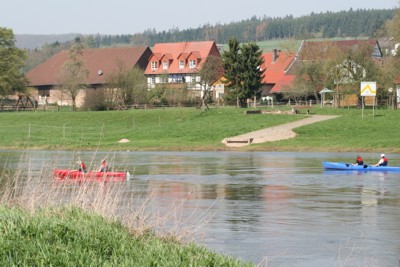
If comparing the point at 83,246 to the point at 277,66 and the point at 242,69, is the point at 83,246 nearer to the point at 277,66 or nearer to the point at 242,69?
the point at 242,69

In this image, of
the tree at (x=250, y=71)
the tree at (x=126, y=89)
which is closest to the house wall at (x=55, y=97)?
the tree at (x=126, y=89)

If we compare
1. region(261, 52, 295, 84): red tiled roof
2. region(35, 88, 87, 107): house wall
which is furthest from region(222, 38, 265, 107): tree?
region(35, 88, 87, 107): house wall

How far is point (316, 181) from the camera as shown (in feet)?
139

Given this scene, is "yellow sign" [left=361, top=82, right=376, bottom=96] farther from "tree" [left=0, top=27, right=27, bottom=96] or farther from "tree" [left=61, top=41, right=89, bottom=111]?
"tree" [left=0, top=27, right=27, bottom=96]

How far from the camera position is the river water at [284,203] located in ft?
74.9

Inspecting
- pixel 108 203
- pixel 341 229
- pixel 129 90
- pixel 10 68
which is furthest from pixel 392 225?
pixel 10 68

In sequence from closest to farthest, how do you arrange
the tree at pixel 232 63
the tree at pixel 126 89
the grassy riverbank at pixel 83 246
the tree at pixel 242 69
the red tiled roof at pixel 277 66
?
1. the grassy riverbank at pixel 83 246
2. the tree at pixel 232 63
3. the tree at pixel 242 69
4. the tree at pixel 126 89
5. the red tiled roof at pixel 277 66

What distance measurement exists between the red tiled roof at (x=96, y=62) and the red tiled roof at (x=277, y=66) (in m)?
19.3

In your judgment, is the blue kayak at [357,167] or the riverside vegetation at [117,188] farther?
the blue kayak at [357,167]

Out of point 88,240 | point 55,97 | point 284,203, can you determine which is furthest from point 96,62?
point 88,240

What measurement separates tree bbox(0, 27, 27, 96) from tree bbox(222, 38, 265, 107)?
27449mm

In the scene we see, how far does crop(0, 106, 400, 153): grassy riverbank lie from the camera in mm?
67188

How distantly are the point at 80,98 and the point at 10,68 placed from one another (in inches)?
592

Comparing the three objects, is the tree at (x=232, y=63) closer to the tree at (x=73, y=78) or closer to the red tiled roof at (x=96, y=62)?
the tree at (x=73, y=78)
